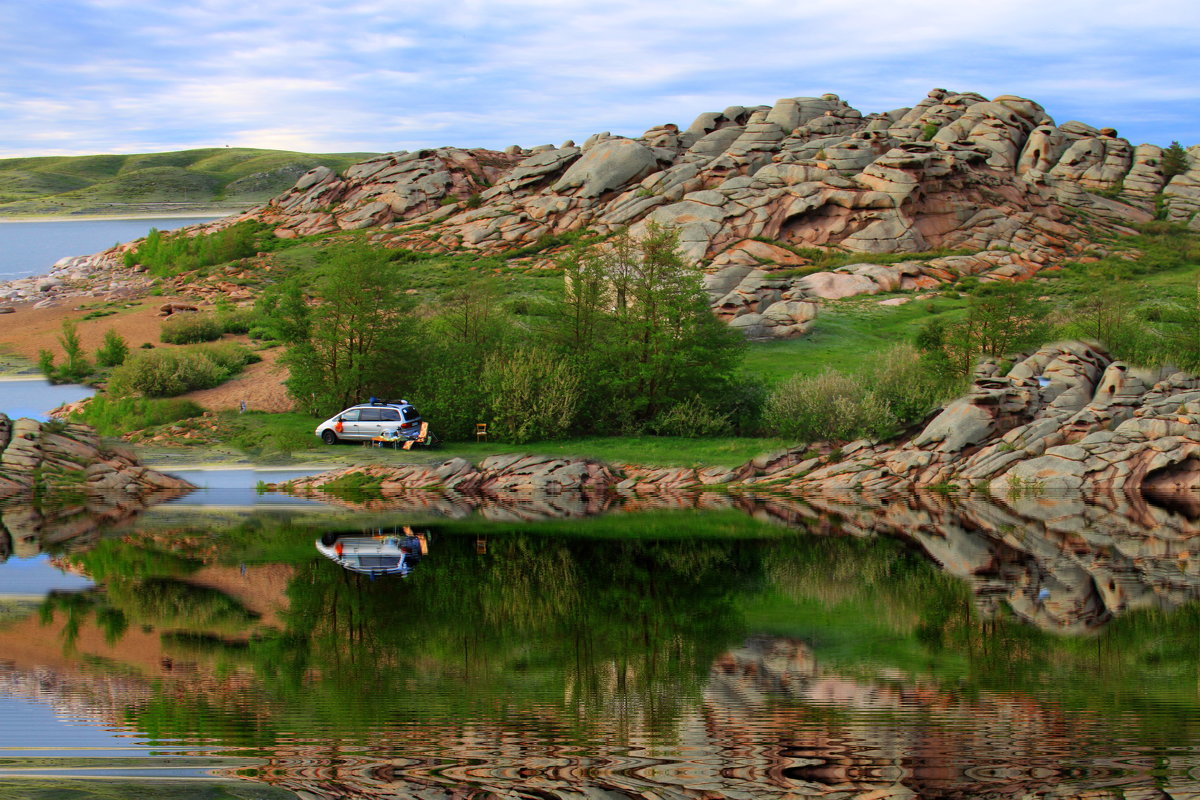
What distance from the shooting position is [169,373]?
4028 centimetres

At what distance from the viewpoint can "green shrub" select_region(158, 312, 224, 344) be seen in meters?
52.2

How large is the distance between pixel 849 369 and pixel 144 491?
2661 cm

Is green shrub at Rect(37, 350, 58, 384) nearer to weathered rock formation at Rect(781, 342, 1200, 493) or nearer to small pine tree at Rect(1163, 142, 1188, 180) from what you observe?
weathered rock formation at Rect(781, 342, 1200, 493)

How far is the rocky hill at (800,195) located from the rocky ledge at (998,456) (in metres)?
20.8

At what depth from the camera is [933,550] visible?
65.9 feet

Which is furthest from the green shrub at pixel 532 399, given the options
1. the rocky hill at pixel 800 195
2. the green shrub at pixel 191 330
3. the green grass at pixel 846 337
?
the green shrub at pixel 191 330

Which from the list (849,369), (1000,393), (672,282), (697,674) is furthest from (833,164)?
(697,674)

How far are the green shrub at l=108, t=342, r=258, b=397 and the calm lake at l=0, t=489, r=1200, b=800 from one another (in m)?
17.0

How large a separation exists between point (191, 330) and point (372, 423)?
24.0 metres

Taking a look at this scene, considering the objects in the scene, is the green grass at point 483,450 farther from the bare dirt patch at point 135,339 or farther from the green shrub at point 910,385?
the bare dirt patch at point 135,339

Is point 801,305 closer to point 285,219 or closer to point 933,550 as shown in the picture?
point 933,550

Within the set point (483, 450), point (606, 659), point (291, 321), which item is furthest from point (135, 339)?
point (606, 659)

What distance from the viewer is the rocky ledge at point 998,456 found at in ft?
89.6

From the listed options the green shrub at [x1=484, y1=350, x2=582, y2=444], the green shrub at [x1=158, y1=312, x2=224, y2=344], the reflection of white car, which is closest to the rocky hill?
the green shrub at [x1=484, y1=350, x2=582, y2=444]
